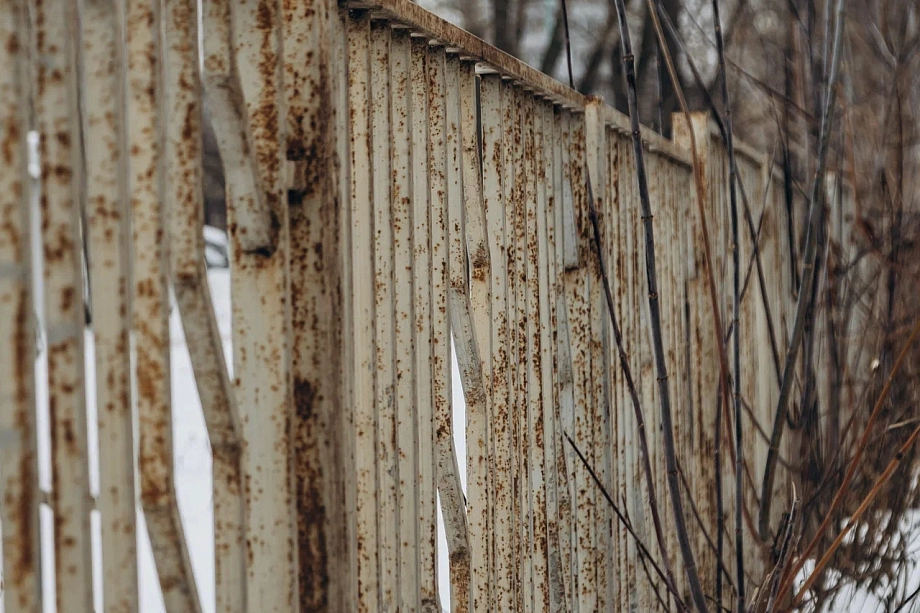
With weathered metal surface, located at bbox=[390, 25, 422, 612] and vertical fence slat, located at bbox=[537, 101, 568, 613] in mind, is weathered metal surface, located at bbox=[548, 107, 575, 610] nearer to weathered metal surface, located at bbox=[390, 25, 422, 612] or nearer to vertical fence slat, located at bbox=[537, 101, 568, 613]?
vertical fence slat, located at bbox=[537, 101, 568, 613]

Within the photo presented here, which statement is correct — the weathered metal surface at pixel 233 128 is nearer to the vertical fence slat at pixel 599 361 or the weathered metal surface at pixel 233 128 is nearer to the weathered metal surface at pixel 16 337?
the weathered metal surface at pixel 16 337

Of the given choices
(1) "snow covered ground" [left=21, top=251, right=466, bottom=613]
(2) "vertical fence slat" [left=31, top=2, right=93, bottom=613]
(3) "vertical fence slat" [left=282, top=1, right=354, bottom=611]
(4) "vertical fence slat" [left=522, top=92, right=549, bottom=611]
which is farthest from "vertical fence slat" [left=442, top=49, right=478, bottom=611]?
(1) "snow covered ground" [left=21, top=251, right=466, bottom=613]

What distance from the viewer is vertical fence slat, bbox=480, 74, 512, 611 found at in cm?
180

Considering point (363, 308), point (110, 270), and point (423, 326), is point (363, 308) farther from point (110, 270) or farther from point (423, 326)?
point (110, 270)

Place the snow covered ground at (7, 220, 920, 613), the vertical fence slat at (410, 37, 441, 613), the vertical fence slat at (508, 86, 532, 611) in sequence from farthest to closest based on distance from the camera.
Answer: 1. the snow covered ground at (7, 220, 920, 613)
2. the vertical fence slat at (508, 86, 532, 611)
3. the vertical fence slat at (410, 37, 441, 613)

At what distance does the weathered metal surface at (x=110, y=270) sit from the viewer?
35.5 inches

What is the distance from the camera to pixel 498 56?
180 centimetres

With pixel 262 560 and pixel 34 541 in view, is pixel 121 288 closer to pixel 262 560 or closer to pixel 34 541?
pixel 34 541

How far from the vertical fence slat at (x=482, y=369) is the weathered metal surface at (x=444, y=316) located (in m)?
0.09

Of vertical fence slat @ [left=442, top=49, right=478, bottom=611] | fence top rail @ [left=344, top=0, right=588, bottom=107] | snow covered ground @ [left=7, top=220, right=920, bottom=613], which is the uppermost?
fence top rail @ [left=344, top=0, right=588, bottom=107]

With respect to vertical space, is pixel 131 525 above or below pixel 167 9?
below

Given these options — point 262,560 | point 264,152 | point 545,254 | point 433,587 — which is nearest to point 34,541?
point 262,560

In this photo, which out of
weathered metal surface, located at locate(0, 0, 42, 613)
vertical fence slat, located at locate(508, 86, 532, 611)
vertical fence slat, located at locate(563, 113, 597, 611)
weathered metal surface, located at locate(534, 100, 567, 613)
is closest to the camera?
weathered metal surface, located at locate(0, 0, 42, 613)

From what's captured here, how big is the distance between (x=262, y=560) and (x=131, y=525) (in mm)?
200
